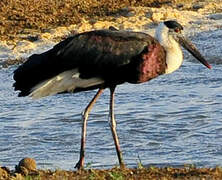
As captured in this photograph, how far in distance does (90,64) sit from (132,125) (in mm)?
2508

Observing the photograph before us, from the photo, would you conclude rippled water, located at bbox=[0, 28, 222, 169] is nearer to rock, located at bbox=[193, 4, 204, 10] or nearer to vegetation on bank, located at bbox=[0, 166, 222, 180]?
vegetation on bank, located at bbox=[0, 166, 222, 180]

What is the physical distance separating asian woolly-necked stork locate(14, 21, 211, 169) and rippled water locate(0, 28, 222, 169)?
3.25 feet

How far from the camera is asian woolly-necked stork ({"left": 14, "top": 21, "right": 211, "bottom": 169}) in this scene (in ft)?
26.8

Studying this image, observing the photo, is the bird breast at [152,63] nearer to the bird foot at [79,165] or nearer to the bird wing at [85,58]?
the bird wing at [85,58]

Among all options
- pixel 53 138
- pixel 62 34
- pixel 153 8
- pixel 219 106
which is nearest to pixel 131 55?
pixel 53 138

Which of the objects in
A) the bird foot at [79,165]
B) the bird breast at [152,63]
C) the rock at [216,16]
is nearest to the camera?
the bird breast at [152,63]

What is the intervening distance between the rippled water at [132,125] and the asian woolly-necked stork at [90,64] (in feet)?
3.25

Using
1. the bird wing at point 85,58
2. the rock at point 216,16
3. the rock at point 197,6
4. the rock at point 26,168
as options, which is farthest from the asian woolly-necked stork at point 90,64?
the rock at point 197,6

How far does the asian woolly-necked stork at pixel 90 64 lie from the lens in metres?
8.16

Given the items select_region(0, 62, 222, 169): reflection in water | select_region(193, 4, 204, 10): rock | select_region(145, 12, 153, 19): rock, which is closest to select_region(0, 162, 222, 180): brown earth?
select_region(0, 62, 222, 169): reflection in water

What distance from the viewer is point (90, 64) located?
322 inches

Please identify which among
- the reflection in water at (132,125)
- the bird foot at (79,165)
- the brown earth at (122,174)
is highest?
the brown earth at (122,174)

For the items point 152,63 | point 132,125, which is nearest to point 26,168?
point 152,63

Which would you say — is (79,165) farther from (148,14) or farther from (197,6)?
(197,6)
